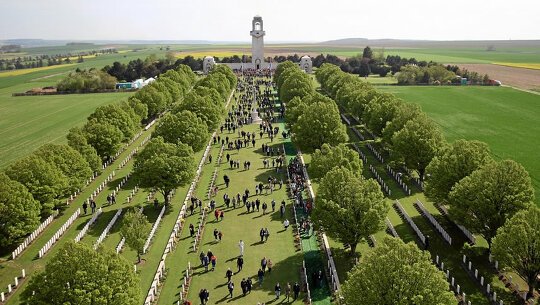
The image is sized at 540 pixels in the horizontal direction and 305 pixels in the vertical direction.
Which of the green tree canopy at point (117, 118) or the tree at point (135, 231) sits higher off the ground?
the green tree canopy at point (117, 118)

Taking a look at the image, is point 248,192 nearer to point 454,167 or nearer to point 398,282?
point 454,167

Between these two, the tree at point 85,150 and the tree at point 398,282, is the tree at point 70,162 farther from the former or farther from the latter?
the tree at point 398,282

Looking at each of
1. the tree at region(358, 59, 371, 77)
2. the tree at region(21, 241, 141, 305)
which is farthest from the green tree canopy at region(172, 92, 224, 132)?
the tree at region(358, 59, 371, 77)

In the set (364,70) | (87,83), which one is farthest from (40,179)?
(364,70)

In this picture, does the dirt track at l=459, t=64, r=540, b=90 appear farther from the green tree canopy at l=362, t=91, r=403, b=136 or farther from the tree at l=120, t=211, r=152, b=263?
the tree at l=120, t=211, r=152, b=263

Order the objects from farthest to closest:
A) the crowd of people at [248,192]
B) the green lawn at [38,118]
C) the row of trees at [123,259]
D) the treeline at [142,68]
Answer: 1. the treeline at [142,68]
2. the green lawn at [38,118]
3. the crowd of people at [248,192]
4. the row of trees at [123,259]

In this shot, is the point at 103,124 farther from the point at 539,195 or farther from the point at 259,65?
the point at 259,65

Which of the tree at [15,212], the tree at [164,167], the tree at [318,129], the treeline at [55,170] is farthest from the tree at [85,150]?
the tree at [318,129]
